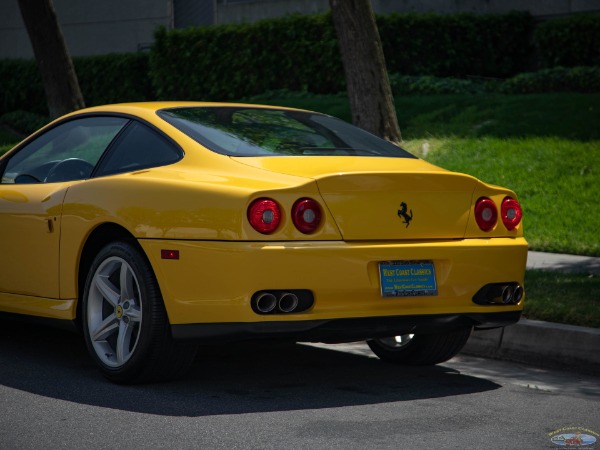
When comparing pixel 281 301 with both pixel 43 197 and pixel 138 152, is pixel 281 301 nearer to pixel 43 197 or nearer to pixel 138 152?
pixel 138 152

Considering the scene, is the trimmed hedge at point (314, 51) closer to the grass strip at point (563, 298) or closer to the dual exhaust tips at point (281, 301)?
the grass strip at point (563, 298)

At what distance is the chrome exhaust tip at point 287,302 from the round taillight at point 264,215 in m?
0.32

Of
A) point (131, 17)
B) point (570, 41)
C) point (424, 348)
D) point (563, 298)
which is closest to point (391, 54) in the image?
point (570, 41)

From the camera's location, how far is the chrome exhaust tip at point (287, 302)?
5.86 meters

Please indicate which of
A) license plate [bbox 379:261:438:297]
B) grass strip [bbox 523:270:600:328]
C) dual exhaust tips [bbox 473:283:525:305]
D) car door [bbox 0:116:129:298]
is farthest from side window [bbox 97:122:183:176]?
grass strip [bbox 523:270:600:328]

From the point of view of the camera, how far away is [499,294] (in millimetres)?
6426

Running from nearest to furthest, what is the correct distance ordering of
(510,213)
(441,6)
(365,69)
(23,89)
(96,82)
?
1. (510,213)
2. (365,69)
3. (441,6)
4. (96,82)
5. (23,89)

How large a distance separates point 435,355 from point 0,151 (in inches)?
597

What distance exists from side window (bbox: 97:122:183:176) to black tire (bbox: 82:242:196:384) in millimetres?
502

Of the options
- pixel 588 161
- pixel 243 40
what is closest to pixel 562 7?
pixel 243 40

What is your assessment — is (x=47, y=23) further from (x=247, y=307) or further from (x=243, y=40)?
(x=247, y=307)

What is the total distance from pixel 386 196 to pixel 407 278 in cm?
42

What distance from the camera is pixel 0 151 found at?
21.0 meters

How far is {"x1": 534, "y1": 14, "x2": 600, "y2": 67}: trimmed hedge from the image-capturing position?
19.7 m
